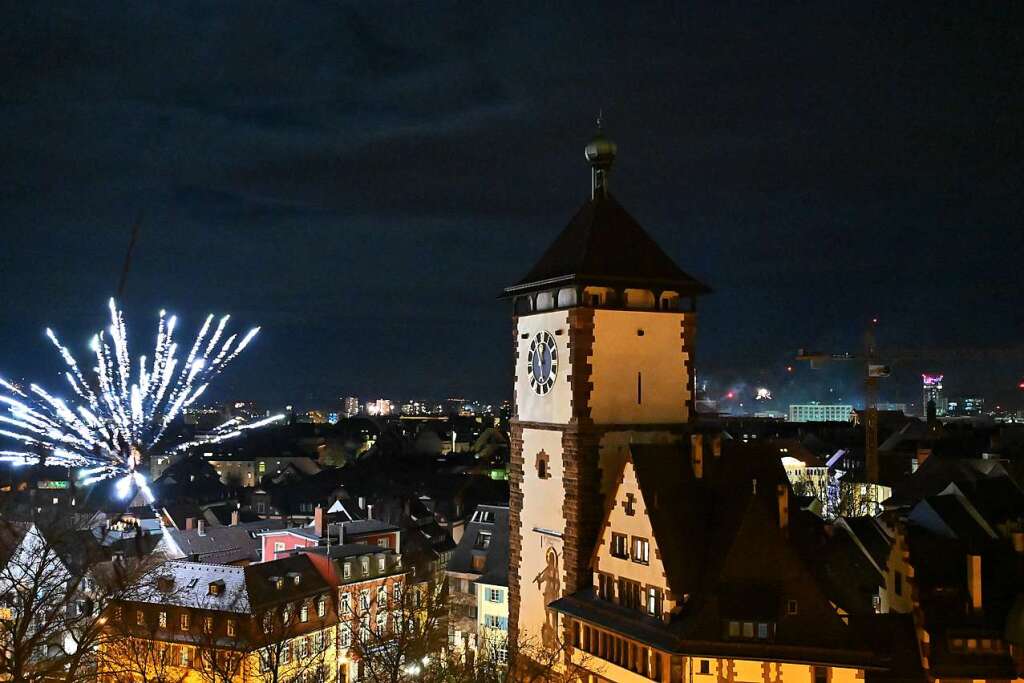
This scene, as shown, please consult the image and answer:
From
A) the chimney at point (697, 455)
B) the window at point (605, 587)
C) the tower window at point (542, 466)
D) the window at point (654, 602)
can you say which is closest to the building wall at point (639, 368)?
the tower window at point (542, 466)

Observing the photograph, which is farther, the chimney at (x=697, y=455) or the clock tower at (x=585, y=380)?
the clock tower at (x=585, y=380)

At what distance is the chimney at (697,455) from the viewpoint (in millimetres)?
32125

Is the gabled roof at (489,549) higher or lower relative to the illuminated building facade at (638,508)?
lower

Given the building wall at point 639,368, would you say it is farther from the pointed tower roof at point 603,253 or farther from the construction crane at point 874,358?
the construction crane at point 874,358

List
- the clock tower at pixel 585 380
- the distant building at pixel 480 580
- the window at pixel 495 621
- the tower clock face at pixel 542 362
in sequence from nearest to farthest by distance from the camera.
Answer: the clock tower at pixel 585 380 < the tower clock face at pixel 542 362 < the window at pixel 495 621 < the distant building at pixel 480 580

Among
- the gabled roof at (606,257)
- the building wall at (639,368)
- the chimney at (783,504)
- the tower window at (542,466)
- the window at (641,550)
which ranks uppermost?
the gabled roof at (606,257)

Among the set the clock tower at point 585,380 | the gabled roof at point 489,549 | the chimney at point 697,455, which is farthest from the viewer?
the gabled roof at point 489,549

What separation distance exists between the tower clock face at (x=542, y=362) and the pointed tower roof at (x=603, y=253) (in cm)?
192

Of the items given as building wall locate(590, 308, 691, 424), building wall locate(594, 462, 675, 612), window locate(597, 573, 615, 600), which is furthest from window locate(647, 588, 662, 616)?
building wall locate(590, 308, 691, 424)

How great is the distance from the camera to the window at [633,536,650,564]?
101 ft

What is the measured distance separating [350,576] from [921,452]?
5907 cm

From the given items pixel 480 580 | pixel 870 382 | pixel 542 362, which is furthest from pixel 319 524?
pixel 870 382

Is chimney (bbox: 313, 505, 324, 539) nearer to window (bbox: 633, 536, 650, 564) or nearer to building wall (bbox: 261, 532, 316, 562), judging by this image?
building wall (bbox: 261, 532, 316, 562)

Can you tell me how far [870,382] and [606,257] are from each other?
114m
